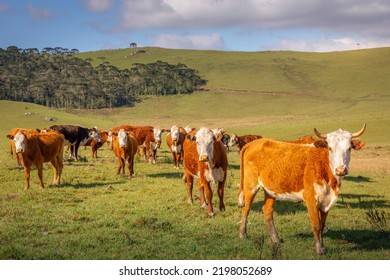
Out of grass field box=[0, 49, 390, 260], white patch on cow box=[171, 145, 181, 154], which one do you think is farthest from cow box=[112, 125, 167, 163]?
white patch on cow box=[171, 145, 181, 154]

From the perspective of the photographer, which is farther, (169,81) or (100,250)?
(169,81)

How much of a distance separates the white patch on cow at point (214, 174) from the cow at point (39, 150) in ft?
22.6

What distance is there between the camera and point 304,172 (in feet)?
28.9

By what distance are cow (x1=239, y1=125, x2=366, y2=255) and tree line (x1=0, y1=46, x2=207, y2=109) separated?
9023cm

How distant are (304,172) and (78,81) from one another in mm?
101608

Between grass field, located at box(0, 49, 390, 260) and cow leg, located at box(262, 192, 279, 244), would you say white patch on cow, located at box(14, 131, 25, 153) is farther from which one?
cow leg, located at box(262, 192, 279, 244)

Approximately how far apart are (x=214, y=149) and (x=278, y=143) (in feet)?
9.55

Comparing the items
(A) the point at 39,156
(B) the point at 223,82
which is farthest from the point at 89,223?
(B) the point at 223,82

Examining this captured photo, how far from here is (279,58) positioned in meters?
158

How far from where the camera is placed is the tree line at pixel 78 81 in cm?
9850

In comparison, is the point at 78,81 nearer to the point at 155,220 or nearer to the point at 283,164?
the point at 155,220

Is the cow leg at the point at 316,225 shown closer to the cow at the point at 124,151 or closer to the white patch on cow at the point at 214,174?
the white patch on cow at the point at 214,174

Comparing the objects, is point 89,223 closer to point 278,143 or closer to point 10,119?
point 278,143

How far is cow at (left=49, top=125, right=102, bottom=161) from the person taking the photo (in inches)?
1051
